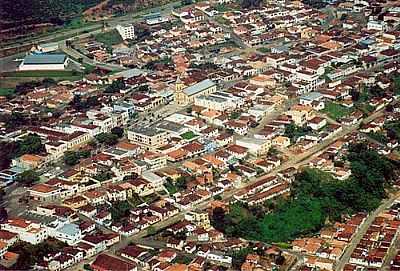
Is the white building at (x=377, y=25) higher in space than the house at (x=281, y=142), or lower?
higher

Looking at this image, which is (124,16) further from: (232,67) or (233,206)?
(233,206)

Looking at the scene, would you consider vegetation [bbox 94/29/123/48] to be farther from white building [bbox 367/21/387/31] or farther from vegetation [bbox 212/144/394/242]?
vegetation [bbox 212/144/394/242]

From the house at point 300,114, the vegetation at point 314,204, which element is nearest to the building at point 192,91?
the house at point 300,114

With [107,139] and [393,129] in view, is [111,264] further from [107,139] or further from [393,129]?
[393,129]

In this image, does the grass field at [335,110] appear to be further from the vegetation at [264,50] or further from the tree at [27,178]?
the tree at [27,178]

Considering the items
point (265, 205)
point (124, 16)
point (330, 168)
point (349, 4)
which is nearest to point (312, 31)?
point (349, 4)
